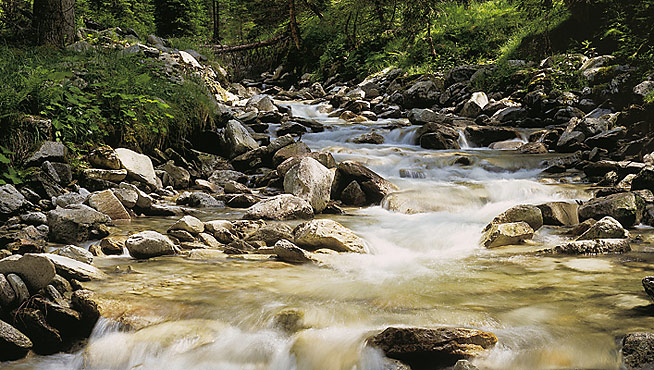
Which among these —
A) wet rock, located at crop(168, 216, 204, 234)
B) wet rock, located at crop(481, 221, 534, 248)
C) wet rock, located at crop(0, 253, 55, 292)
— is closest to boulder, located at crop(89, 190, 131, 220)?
wet rock, located at crop(168, 216, 204, 234)

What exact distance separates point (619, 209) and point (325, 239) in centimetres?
368

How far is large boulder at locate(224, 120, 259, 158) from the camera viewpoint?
9469 millimetres

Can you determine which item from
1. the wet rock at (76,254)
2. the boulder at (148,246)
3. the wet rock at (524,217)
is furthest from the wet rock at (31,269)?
the wet rock at (524,217)

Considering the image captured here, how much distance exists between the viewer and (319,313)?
3.02 metres

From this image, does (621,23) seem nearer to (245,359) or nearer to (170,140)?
(170,140)

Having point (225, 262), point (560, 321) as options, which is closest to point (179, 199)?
point (225, 262)

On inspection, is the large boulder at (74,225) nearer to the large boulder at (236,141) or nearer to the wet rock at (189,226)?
the wet rock at (189,226)

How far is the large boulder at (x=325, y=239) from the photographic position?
4621 mm

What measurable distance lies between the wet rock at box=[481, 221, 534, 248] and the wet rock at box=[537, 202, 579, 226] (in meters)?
0.79

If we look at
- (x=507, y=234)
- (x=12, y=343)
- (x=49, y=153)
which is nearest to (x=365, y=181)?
(x=507, y=234)

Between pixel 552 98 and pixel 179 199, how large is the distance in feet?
35.0

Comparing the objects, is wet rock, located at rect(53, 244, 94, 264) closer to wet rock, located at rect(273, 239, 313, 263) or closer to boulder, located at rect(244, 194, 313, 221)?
wet rock, located at rect(273, 239, 313, 263)

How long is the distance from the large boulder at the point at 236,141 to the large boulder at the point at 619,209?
652 cm

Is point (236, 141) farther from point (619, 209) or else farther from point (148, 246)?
point (619, 209)
